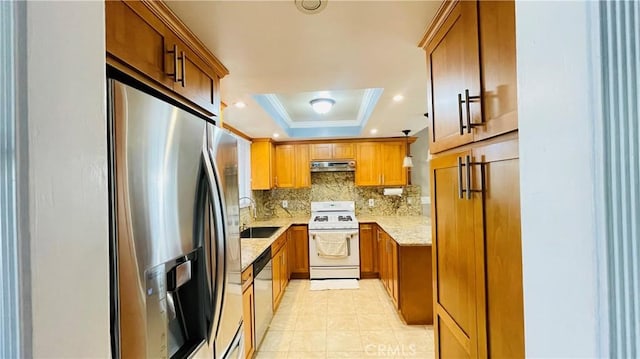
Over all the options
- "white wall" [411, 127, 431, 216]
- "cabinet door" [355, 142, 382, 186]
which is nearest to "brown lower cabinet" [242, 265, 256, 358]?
"cabinet door" [355, 142, 382, 186]

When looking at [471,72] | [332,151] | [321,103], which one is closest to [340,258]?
[332,151]

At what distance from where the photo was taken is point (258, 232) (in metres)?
3.77

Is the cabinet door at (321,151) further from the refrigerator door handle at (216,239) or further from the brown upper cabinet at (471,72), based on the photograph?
the refrigerator door handle at (216,239)

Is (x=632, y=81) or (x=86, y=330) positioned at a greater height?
(x=632, y=81)

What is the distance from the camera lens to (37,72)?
0.34 m

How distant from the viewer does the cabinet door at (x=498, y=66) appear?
2.50 feet

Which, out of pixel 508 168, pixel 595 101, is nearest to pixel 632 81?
pixel 595 101

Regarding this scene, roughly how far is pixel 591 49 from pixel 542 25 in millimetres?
113

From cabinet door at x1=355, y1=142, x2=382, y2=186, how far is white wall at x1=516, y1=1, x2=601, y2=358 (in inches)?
168

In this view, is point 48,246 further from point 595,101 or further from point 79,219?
point 595,101

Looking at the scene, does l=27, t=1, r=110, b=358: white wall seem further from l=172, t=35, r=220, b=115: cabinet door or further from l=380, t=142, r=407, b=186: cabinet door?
l=380, t=142, r=407, b=186: cabinet door

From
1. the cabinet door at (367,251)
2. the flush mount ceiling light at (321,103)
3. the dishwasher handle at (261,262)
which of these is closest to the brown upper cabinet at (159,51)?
the dishwasher handle at (261,262)

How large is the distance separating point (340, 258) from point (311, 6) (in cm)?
370

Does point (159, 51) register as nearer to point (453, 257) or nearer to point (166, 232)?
point (166, 232)
